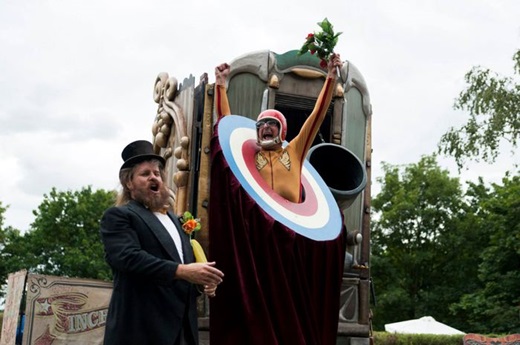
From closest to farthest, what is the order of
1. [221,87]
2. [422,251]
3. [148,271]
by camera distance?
1. [148,271]
2. [221,87]
3. [422,251]

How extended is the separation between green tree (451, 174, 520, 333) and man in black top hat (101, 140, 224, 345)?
18748 mm

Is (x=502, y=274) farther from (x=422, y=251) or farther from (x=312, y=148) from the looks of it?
(x=312, y=148)

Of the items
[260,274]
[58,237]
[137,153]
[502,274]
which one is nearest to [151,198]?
[137,153]

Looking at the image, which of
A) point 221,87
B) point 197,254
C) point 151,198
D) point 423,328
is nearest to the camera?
point 151,198

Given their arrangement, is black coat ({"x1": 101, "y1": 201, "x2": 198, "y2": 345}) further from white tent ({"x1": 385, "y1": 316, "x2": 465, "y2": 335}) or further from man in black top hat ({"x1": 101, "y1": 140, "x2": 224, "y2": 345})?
white tent ({"x1": 385, "y1": 316, "x2": 465, "y2": 335})

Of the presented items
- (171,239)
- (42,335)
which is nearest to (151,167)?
(171,239)

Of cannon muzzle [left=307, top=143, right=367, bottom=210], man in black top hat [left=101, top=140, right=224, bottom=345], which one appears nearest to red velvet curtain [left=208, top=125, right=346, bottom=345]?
cannon muzzle [left=307, top=143, right=367, bottom=210]

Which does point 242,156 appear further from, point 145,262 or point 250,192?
point 145,262

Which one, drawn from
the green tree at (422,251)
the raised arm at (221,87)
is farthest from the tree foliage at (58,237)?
the raised arm at (221,87)

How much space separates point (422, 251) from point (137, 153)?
93.8 ft

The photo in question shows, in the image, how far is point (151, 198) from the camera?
12.0ft

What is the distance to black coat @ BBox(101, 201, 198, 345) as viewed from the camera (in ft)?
11.0

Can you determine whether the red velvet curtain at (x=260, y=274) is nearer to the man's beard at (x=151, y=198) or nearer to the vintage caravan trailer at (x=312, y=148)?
the vintage caravan trailer at (x=312, y=148)

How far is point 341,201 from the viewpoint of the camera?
6156mm
